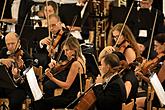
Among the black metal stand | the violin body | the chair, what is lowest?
the black metal stand

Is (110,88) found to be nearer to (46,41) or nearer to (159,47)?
(159,47)

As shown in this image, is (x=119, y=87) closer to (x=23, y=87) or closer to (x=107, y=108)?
(x=107, y=108)

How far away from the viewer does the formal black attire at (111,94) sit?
12.6ft

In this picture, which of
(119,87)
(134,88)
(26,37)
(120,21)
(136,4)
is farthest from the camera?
(136,4)

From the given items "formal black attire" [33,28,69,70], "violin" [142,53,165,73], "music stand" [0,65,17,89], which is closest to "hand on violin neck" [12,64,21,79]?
"music stand" [0,65,17,89]

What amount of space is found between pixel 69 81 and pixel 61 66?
26 centimetres

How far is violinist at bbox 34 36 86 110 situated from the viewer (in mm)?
4691

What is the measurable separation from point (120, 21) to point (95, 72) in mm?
2091

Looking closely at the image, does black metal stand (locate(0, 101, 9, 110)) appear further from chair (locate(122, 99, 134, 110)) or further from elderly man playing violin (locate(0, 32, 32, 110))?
chair (locate(122, 99, 134, 110))

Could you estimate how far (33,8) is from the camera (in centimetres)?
800

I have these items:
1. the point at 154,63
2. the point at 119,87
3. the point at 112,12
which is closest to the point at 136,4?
the point at 112,12

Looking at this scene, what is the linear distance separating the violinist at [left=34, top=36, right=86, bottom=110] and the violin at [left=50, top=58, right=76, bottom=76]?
2cm

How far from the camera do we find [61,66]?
16.1 feet

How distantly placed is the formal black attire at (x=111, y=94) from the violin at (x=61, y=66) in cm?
94
